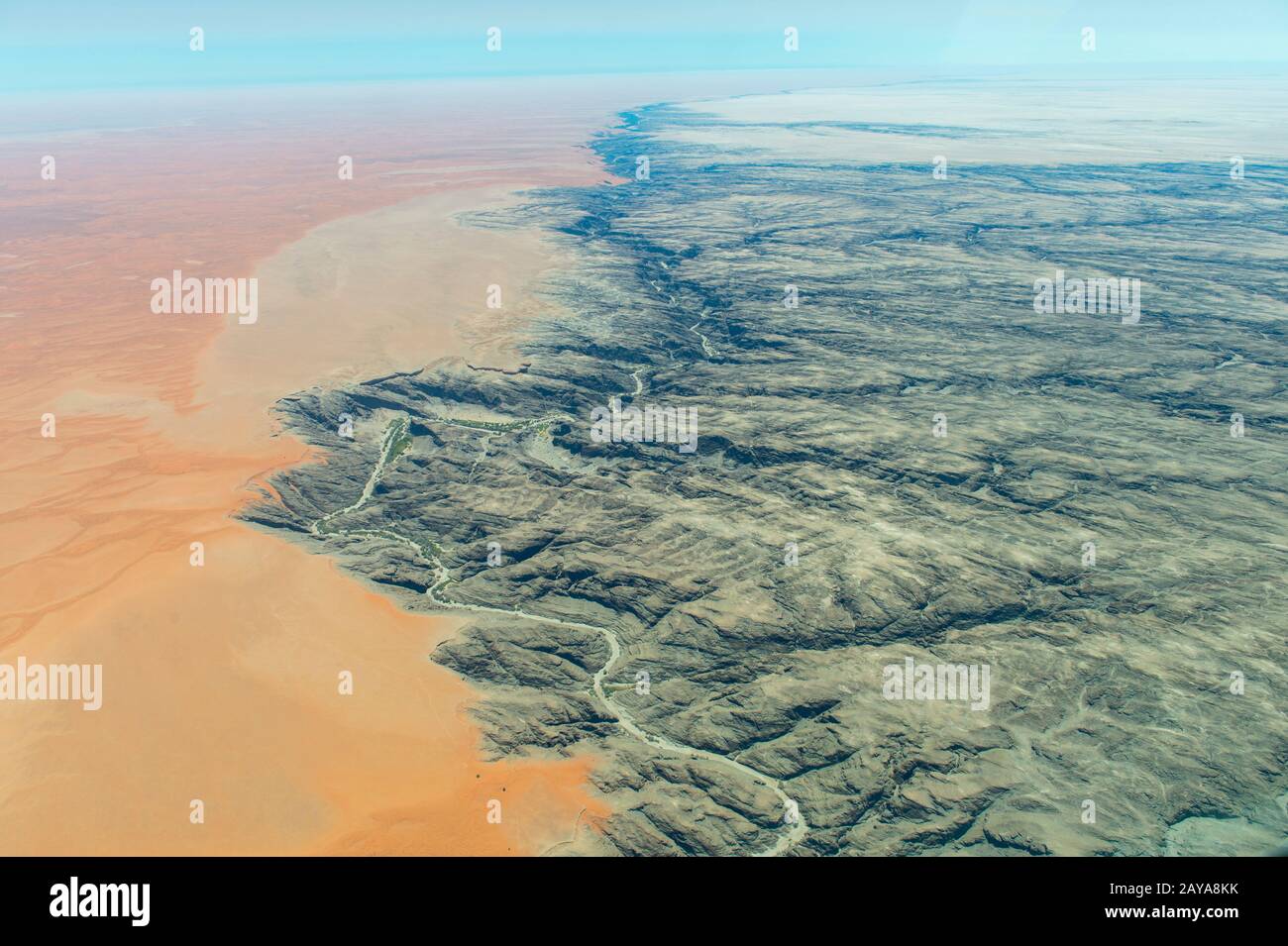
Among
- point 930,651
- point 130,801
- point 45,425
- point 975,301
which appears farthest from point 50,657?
point 975,301

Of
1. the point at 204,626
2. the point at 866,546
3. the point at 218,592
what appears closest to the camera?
the point at 204,626

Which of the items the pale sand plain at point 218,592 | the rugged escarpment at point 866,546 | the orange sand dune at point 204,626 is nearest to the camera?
the orange sand dune at point 204,626

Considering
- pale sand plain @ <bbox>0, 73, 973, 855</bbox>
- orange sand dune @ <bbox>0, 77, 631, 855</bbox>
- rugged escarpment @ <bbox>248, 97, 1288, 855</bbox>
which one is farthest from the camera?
rugged escarpment @ <bbox>248, 97, 1288, 855</bbox>

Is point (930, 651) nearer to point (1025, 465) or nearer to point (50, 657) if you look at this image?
point (1025, 465)

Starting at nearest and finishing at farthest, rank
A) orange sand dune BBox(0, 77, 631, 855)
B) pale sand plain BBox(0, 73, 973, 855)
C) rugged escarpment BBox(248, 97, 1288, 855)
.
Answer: orange sand dune BBox(0, 77, 631, 855), pale sand plain BBox(0, 73, 973, 855), rugged escarpment BBox(248, 97, 1288, 855)

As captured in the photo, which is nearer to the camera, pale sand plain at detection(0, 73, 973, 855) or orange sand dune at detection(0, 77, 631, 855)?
orange sand dune at detection(0, 77, 631, 855)

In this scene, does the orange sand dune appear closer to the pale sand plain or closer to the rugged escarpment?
the pale sand plain

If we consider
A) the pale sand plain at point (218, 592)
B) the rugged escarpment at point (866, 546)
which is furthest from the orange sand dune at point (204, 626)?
the rugged escarpment at point (866, 546)

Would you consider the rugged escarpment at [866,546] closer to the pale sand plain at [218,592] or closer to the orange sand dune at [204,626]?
the orange sand dune at [204,626]

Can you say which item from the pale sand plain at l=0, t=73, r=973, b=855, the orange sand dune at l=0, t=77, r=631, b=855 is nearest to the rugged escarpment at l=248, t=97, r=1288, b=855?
the orange sand dune at l=0, t=77, r=631, b=855

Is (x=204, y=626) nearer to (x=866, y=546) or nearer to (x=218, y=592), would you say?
(x=218, y=592)

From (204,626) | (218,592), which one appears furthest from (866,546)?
(218,592)
